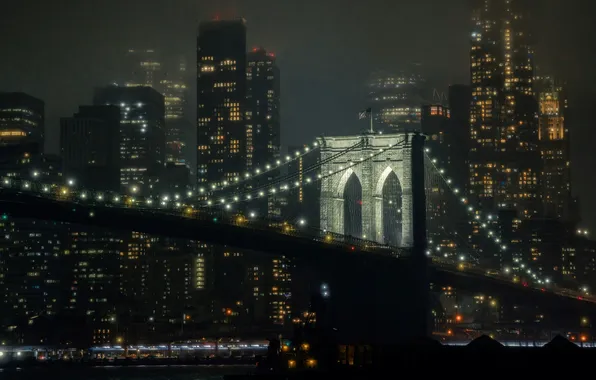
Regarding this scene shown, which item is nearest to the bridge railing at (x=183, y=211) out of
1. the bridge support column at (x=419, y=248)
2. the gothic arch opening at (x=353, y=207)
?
the bridge support column at (x=419, y=248)

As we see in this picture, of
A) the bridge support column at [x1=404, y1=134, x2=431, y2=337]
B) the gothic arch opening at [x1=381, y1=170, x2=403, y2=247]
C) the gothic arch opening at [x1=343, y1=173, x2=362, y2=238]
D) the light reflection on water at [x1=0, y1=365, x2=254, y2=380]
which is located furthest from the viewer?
the gothic arch opening at [x1=343, y1=173, x2=362, y2=238]

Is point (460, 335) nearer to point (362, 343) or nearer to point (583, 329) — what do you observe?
point (583, 329)

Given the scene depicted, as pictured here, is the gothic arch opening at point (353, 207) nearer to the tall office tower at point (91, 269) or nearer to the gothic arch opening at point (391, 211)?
the gothic arch opening at point (391, 211)

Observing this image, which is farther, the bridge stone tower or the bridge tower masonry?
the bridge stone tower

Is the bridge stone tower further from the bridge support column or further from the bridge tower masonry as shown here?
the bridge support column

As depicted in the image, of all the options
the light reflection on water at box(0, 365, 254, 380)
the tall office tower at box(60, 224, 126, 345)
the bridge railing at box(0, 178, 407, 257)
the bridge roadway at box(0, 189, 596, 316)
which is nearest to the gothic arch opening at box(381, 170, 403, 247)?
the bridge railing at box(0, 178, 407, 257)
